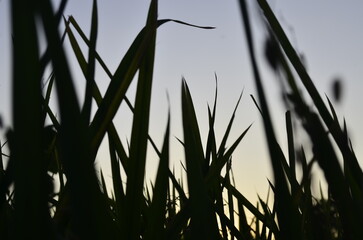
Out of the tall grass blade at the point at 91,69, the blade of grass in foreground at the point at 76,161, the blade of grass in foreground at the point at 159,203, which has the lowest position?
the blade of grass in foreground at the point at 76,161

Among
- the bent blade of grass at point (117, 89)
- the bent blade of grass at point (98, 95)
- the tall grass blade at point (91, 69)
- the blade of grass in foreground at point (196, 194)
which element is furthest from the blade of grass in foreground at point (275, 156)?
the bent blade of grass at point (98, 95)

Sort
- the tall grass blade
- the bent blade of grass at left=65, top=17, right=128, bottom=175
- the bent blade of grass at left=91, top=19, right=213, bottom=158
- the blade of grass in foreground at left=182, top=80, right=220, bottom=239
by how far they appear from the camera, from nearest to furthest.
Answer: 1. the blade of grass in foreground at left=182, top=80, right=220, bottom=239
2. the tall grass blade
3. the bent blade of grass at left=91, top=19, right=213, bottom=158
4. the bent blade of grass at left=65, top=17, right=128, bottom=175

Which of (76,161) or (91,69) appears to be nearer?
(76,161)

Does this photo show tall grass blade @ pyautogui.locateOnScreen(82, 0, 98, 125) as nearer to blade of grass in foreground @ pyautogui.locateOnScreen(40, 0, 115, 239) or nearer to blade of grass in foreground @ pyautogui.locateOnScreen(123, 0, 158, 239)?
blade of grass in foreground @ pyautogui.locateOnScreen(123, 0, 158, 239)

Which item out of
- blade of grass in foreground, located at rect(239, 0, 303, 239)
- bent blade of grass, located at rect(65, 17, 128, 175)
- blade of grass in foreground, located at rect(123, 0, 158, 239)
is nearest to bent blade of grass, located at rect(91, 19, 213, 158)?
blade of grass in foreground, located at rect(123, 0, 158, 239)

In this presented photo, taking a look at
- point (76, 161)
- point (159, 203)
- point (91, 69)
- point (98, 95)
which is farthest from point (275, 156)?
point (98, 95)

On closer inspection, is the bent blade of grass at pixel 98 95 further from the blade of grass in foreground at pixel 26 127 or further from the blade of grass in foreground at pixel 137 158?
the blade of grass in foreground at pixel 26 127

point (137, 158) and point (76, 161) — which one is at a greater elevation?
point (137, 158)

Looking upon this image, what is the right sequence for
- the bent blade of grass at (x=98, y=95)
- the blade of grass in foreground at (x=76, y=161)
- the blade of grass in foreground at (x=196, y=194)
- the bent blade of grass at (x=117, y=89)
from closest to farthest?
the blade of grass in foreground at (x=76, y=161) < the blade of grass in foreground at (x=196, y=194) < the bent blade of grass at (x=117, y=89) < the bent blade of grass at (x=98, y=95)

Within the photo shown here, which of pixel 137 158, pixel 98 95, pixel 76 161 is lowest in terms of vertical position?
pixel 76 161

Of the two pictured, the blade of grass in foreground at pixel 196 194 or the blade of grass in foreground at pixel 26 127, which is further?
the blade of grass in foreground at pixel 196 194

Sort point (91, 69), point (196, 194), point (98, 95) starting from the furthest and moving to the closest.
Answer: point (98, 95)
point (91, 69)
point (196, 194)

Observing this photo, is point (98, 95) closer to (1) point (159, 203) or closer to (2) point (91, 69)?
(1) point (159, 203)

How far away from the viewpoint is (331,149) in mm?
322
